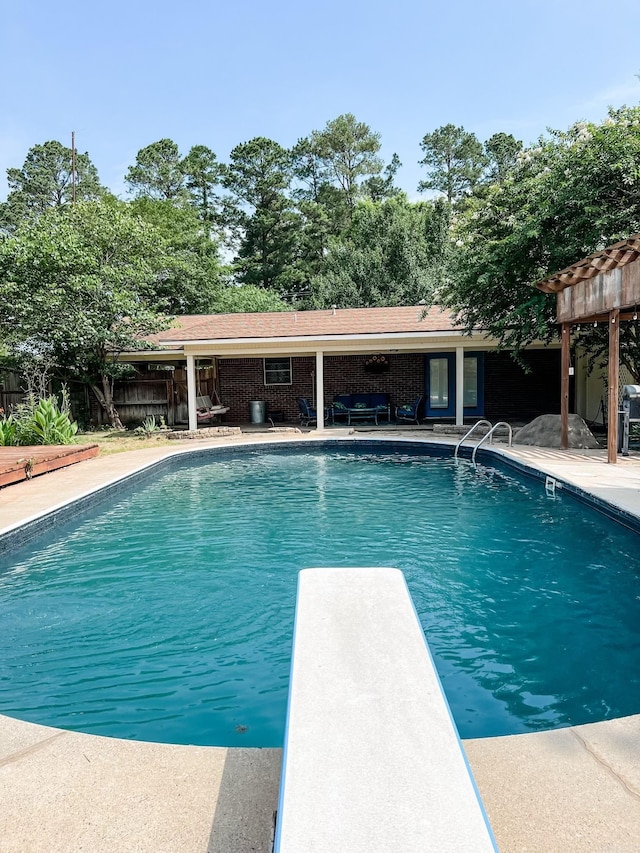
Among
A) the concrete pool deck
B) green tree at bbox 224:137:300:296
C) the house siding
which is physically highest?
green tree at bbox 224:137:300:296

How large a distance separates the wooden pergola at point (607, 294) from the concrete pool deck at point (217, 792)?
273 inches

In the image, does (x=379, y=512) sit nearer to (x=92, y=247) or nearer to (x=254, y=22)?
(x=254, y=22)

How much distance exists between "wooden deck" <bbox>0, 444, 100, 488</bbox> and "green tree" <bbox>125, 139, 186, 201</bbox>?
29140 mm

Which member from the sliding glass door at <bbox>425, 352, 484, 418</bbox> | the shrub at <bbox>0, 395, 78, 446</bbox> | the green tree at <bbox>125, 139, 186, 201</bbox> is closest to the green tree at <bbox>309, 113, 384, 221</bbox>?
the green tree at <bbox>125, 139, 186, 201</bbox>

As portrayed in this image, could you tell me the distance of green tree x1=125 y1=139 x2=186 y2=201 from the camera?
36.7m

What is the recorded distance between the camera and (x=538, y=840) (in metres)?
1.94

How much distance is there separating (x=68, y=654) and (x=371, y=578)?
2.26 metres

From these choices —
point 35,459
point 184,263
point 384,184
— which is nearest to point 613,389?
point 35,459

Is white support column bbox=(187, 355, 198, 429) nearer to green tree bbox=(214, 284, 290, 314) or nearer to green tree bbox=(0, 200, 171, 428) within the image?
green tree bbox=(0, 200, 171, 428)

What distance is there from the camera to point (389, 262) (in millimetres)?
28984

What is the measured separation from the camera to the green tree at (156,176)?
120 feet

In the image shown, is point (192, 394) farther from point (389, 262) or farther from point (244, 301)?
point (389, 262)

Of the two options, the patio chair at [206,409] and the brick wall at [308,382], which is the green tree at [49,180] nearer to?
the brick wall at [308,382]

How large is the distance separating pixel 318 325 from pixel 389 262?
1380cm
